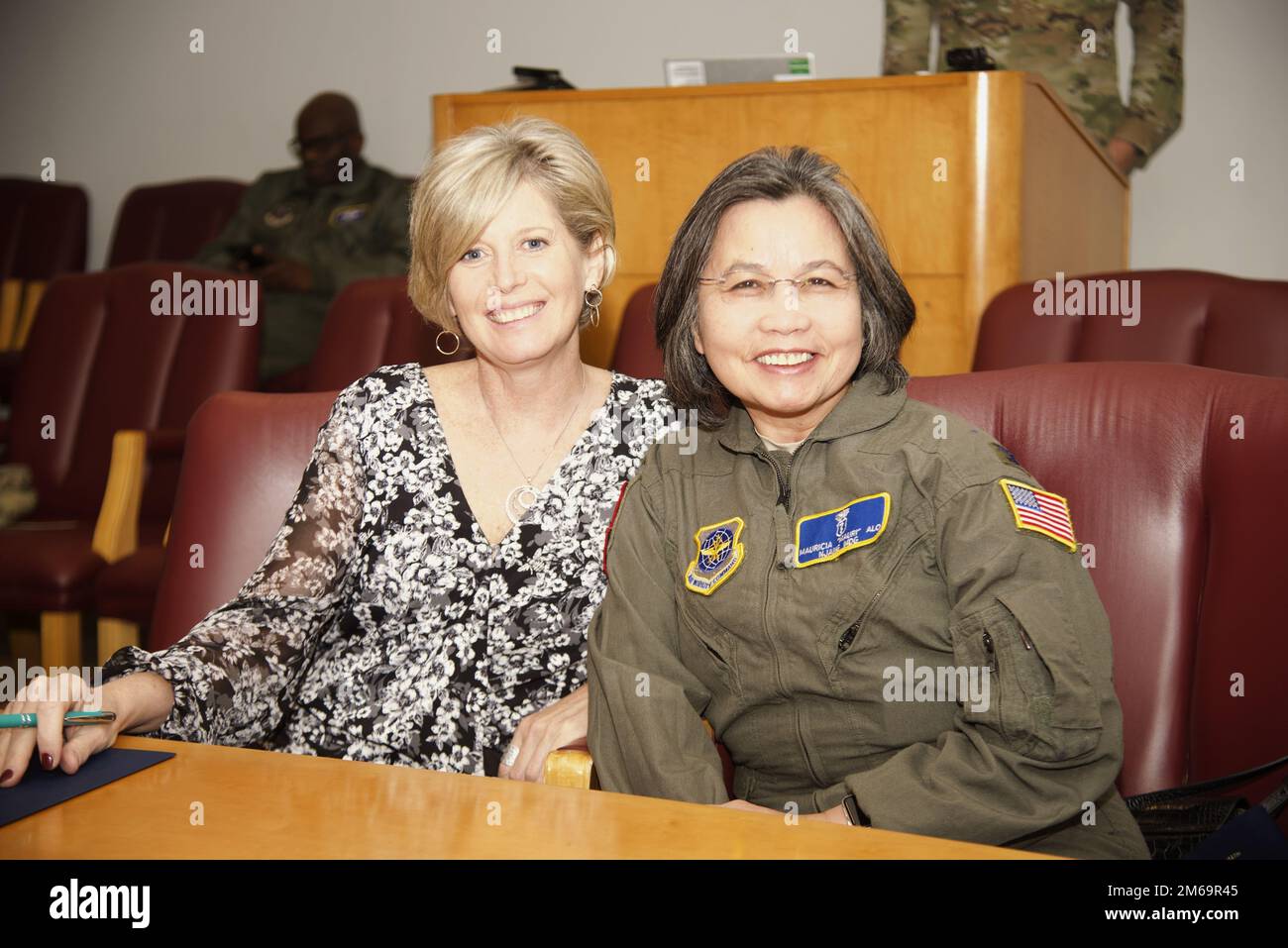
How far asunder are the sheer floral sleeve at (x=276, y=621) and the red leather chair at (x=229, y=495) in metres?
0.12

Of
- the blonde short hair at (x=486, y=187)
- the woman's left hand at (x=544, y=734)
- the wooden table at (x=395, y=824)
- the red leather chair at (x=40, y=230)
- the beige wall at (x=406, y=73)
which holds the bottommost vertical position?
the woman's left hand at (x=544, y=734)

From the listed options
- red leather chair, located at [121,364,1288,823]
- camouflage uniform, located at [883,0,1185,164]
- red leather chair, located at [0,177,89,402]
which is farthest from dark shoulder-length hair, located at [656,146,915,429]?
red leather chair, located at [0,177,89,402]

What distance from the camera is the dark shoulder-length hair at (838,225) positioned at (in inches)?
52.7

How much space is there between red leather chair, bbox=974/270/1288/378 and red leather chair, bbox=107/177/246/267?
403cm

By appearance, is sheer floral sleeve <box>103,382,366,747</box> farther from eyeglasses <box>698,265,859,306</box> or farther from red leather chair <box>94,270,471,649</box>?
red leather chair <box>94,270,471,649</box>

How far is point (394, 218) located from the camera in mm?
4371

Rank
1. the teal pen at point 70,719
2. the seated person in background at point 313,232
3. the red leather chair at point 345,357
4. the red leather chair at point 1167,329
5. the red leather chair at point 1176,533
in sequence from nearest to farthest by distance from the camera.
A: the teal pen at point 70,719 < the red leather chair at point 1176,533 < the red leather chair at point 1167,329 < the red leather chair at point 345,357 < the seated person in background at point 313,232

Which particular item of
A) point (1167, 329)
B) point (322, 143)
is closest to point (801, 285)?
point (1167, 329)

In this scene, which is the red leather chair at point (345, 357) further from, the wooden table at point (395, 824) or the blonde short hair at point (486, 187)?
the wooden table at point (395, 824)

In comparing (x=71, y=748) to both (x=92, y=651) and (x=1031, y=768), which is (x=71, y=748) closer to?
(x=1031, y=768)

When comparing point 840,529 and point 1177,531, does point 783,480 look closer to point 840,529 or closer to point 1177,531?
point 840,529

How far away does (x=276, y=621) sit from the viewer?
1.47m

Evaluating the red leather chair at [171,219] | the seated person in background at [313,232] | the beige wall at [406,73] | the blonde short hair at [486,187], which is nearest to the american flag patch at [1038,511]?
the blonde short hair at [486,187]

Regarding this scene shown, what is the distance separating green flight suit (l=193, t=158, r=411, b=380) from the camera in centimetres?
431
